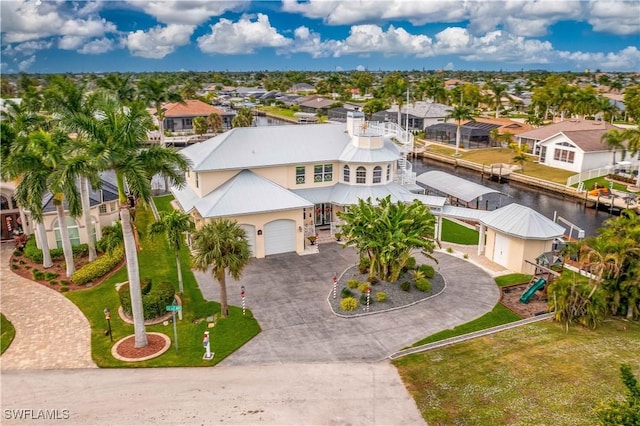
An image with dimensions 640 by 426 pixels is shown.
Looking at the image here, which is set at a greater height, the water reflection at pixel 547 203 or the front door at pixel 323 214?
the front door at pixel 323 214

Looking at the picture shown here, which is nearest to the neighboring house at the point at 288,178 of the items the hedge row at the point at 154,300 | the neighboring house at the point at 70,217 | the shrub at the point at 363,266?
the neighboring house at the point at 70,217

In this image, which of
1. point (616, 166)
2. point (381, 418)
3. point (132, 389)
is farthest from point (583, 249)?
point (616, 166)

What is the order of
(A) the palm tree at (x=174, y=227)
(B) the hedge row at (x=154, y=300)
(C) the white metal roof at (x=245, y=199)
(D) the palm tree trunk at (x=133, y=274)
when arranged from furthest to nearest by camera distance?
1. (C) the white metal roof at (x=245, y=199)
2. (A) the palm tree at (x=174, y=227)
3. (B) the hedge row at (x=154, y=300)
4. (D) the palm tree trunk at (x=133, y=274)

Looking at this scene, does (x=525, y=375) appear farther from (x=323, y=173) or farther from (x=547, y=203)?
(x=547, y=203)

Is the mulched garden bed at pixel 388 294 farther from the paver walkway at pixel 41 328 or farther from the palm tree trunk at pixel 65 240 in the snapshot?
the palm tree trunk at pixel 65 240

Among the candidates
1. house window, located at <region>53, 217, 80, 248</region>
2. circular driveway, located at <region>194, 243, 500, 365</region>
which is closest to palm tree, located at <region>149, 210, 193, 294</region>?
circular driveway, located at <region>194, 243, 500, 365</region>

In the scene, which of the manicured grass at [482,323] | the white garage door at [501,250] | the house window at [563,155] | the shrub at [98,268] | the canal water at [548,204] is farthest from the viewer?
the house window at [563,155]

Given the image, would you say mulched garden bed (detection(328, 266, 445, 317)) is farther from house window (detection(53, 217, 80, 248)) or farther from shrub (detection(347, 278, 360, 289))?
house window (detection(53, 217, 80, 248))
